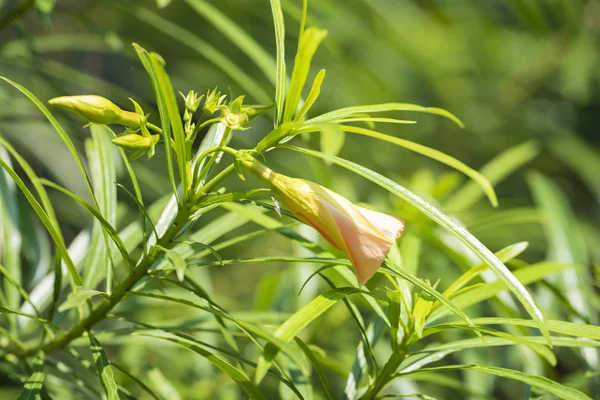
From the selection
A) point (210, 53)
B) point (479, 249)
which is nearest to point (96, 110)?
point (479, 249)

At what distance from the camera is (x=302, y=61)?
37cm

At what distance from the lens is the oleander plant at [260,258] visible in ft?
1.31

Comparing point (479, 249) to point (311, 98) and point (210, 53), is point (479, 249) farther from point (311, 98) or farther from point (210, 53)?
point (210, 53)

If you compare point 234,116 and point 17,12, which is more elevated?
point 17,12

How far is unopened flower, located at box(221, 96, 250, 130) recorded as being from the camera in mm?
408

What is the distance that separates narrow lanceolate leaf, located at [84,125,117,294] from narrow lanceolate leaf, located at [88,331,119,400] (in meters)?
0.07

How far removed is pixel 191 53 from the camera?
1.68 m

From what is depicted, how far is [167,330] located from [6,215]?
0.26m

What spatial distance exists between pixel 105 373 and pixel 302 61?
0.24m

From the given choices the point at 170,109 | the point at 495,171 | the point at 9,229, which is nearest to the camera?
the point at 170,109

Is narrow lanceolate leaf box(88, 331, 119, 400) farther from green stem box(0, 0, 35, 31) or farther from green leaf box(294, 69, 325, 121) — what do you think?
green stem box(0, 0, 35, 31)

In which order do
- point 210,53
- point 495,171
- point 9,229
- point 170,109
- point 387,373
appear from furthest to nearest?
point 495,171 → point 210,53 → point 9,229 → point 387,373 → point 170,109

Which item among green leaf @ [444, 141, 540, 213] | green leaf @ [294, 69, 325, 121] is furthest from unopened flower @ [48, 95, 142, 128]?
green leaf @ [444, 141, 540, 213]

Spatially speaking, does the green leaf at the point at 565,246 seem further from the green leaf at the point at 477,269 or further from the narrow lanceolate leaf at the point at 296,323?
the narrow lanceolate leaf at the point at 296,323
